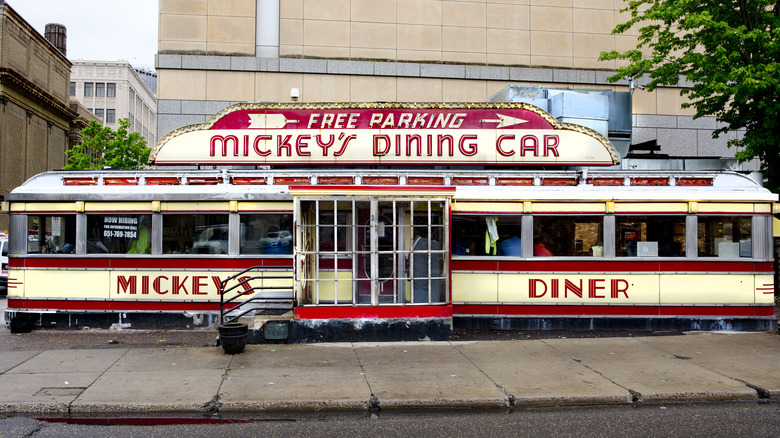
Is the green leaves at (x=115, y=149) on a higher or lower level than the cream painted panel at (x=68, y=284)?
higher

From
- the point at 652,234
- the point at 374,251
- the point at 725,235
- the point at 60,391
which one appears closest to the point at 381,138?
the point at 374,251

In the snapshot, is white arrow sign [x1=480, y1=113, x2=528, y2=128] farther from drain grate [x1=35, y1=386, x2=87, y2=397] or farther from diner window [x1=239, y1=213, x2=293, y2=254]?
drain grate [x1=35, y1=386, x2=87, y2=397]

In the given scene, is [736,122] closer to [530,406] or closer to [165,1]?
[530,406]

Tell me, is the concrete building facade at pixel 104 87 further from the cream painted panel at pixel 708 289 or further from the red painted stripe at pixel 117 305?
the cream painted panel at pixel 708 289

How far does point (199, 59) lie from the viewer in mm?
19016

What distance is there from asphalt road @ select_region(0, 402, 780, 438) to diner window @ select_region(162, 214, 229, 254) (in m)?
5.03

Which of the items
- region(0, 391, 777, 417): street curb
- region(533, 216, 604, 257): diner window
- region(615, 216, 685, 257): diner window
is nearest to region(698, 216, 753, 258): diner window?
region(615, 216, 685, 257): diner window

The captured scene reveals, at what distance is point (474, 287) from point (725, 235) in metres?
4.78

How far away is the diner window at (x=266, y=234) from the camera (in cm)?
1094

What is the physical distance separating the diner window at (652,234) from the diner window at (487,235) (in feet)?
6.23

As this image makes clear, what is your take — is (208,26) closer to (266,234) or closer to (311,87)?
(311,87)

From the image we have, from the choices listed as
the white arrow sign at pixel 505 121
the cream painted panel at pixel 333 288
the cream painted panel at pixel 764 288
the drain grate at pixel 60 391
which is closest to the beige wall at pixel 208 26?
the white arrow sign at pixel 505 121

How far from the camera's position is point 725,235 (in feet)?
35.2

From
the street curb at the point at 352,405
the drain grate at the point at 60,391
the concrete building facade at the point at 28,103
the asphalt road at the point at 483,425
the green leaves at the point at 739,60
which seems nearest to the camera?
the asphalt road at the point at 483,425
